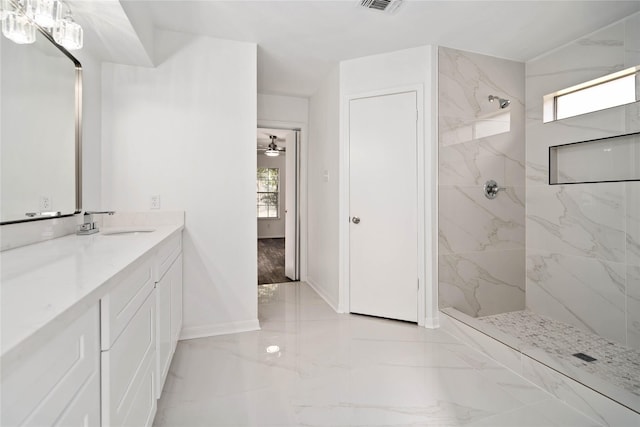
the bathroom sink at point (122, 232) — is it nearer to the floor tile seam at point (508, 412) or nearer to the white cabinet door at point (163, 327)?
the white cabinet door at point (163, 327)

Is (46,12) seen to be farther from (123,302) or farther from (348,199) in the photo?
(348,199)

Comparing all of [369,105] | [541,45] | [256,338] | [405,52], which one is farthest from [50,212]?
[541,45]

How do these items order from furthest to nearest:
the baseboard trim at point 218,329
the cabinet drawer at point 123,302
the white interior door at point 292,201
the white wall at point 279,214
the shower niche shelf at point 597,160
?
1. the white wall at point 279,214
2. the white interior door at point 292,201
3. the baseboard trim at point 218,329
4. the shower niche shelf at point 597,160
5. the cabinet drawer at point 123,302

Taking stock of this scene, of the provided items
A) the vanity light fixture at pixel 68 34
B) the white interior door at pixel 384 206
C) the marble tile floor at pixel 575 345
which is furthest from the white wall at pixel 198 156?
the marble tile floor at pixel 575 345

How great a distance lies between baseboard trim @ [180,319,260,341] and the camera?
8.38 ft

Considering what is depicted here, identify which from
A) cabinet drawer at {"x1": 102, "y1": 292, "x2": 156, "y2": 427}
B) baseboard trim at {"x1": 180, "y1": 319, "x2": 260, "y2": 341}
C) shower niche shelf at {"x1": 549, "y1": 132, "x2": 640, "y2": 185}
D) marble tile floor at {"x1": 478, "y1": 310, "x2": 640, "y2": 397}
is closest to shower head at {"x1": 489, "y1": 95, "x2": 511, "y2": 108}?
shower niche shelf at {"x1": 549, "y1": 132, "x2": 640, "y2": 185}

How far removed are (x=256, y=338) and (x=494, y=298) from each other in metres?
2.24

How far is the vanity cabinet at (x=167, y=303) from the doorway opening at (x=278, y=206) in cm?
215

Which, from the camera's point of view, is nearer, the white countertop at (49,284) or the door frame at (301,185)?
the white countertop at (49,284)

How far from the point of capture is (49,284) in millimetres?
812

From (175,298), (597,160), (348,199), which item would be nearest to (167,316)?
(175,298)

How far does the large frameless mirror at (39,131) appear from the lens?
1.36m

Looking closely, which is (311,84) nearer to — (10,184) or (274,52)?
(274,52)

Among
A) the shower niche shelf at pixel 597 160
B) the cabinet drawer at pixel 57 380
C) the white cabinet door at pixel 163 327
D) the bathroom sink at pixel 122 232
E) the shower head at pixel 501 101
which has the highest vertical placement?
the shower head at pixel 501 101
